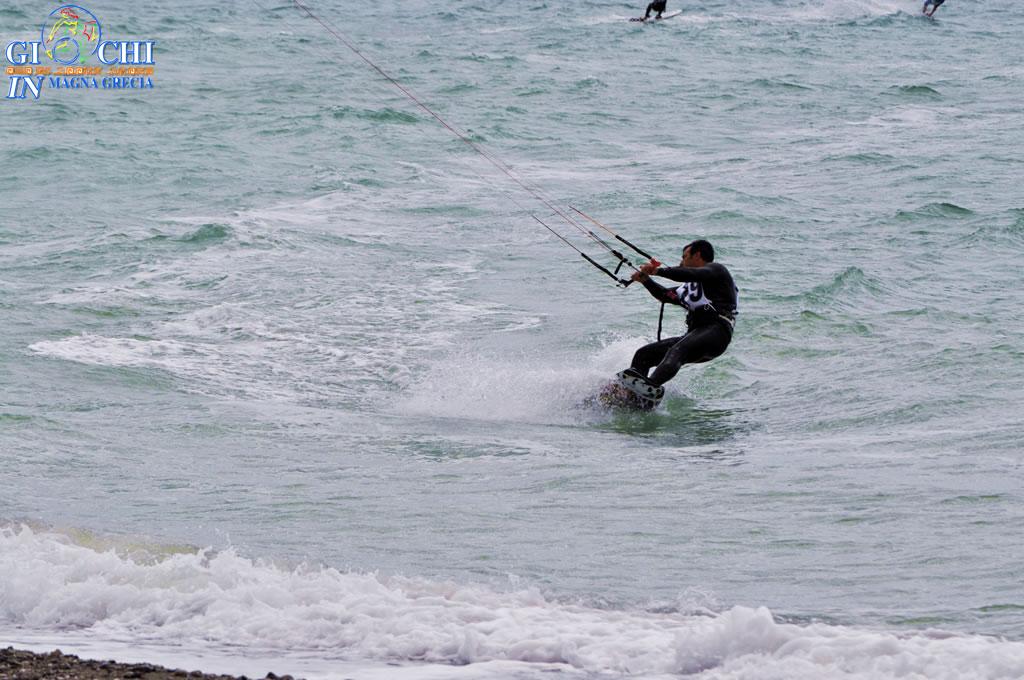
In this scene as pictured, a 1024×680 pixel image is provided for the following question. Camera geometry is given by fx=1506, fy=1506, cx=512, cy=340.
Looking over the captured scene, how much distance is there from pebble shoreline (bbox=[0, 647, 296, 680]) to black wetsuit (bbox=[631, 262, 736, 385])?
6466mm

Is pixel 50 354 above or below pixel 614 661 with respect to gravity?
below

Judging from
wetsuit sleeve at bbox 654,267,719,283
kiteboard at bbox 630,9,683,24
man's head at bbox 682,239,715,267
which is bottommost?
wetsuit sleeve at bbox 654,267,719,283

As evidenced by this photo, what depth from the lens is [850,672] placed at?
21.4 ft

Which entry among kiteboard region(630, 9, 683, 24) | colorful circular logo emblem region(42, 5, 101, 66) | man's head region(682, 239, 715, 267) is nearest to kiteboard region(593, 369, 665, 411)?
man's head region(682, 239, 715, 267)

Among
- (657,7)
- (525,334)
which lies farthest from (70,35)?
(525,334)

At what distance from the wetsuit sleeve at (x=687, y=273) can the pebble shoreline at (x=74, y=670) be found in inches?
237

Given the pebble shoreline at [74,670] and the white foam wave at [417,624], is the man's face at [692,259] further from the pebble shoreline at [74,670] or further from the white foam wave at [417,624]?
the pebble shoreline at [74,670]

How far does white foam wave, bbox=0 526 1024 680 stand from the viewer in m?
6.62

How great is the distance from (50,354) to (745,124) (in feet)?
62.6

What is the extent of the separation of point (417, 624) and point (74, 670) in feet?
Result: 5.28

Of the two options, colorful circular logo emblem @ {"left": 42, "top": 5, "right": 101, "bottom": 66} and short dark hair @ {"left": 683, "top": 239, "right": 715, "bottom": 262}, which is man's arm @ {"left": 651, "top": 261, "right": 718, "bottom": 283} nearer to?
short dark hair @ {"left": 683, "top": 239, "right": 715, "bottom": 262}

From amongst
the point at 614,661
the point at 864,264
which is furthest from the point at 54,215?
the point at 614,661

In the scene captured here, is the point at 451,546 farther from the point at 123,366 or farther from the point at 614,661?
the point at 123,366

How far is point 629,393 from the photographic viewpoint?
12469 millimetres
